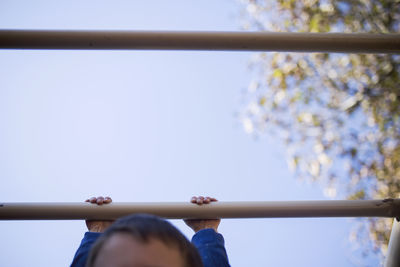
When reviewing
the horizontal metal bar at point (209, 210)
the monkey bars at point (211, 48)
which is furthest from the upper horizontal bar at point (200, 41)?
the horizontal metal bar at point (209, 210)

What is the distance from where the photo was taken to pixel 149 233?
3.21 ft

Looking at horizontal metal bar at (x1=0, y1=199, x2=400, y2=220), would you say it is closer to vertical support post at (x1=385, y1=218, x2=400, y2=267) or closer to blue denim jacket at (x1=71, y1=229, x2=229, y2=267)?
vertical support post at (x1=385, y1=218, x2=400, y2=267)

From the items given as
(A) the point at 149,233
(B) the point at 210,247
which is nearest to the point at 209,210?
(A) the point at 149,233

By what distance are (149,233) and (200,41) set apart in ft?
1.49

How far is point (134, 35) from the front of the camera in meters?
0.97

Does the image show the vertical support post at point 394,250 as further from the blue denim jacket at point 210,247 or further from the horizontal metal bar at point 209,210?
the blue denim jacket at point 210,247

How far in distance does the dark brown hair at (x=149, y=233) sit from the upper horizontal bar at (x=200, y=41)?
401 millimetres

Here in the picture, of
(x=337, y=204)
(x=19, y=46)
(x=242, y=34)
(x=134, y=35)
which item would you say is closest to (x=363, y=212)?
(x=337, y=204)

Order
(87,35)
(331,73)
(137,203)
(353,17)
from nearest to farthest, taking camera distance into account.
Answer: (87,35) < (137,203) < (353,17) < (331,73)

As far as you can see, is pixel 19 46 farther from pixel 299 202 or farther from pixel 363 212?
pixel 363 212

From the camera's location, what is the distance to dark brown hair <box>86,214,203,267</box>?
976 millimetres

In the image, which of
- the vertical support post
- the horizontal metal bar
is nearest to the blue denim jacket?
the horizontal metal bar

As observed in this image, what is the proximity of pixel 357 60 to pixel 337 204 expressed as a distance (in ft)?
9.86

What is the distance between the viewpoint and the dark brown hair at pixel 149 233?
98cm
